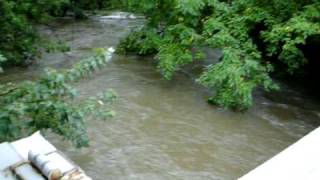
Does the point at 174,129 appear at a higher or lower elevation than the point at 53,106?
lower

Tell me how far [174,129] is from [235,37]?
1773 mm

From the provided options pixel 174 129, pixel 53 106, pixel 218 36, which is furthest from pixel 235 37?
pixel 53 106

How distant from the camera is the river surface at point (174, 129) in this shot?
5363mm

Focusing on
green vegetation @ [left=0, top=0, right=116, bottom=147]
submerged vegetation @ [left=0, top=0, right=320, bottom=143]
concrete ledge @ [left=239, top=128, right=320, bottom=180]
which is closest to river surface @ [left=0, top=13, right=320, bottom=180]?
submerged vegetation @ [left=0, top=0, right=320, bottom=143]

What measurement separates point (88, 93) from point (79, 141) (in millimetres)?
3362

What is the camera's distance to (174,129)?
6.31 meters

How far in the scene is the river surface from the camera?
536cm

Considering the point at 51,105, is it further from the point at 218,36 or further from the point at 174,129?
the point at 218,36

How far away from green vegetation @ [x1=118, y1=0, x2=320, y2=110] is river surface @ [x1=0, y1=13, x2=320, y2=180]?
393 mm

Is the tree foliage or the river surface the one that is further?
the river surface

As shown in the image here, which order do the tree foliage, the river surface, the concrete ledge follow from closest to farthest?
1. the concrete ledge
2. the tree foliage
3. the river surface

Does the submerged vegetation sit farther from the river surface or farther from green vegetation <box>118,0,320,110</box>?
the river surface

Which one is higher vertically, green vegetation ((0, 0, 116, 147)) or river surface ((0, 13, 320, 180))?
green vegetation ((0, 0, 116, 147))

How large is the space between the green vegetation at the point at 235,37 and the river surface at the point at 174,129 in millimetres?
393
